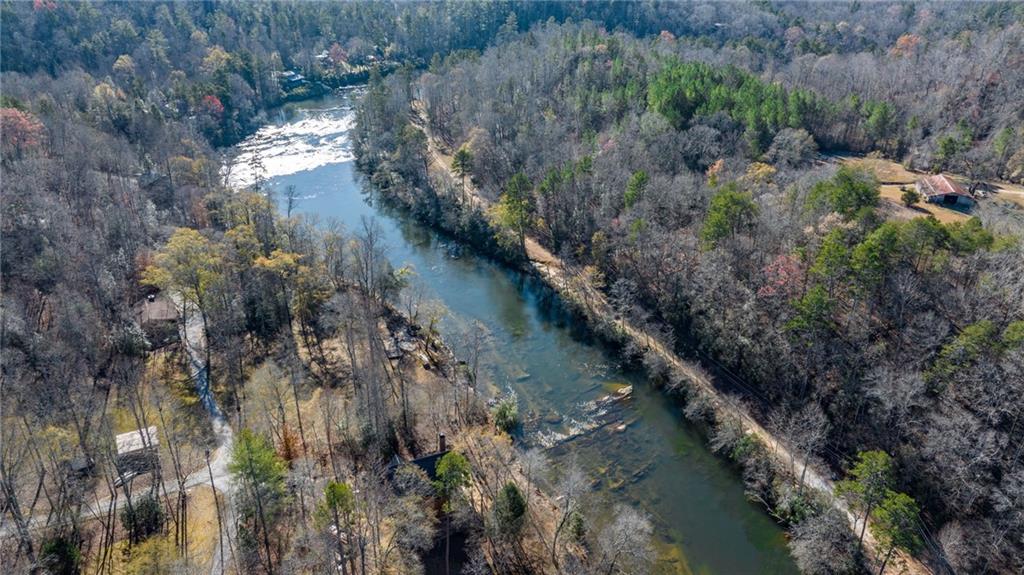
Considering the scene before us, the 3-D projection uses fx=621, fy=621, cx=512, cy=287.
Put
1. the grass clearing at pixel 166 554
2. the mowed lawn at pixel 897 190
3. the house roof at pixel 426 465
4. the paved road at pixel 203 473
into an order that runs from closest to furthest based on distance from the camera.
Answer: the grass clearing at pixel 166 554 → the paved road at pixel 203 473 → the house roof at pixel 426 465 → the mowed lawn at pixel 897 190

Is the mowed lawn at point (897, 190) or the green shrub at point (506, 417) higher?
the mowed lawn at point (897, 190)

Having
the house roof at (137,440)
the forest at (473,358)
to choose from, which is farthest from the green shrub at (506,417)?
the house roof at (137,440)

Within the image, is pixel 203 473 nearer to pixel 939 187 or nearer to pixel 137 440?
pixel 137 440

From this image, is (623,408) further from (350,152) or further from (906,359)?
(350,152)

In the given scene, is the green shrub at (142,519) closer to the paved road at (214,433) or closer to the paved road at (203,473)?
the paved road at (203,473)

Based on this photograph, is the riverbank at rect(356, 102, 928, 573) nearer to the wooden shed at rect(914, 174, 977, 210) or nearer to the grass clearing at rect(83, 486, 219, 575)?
the wooden shed at rect(914, 174, 977, 210)

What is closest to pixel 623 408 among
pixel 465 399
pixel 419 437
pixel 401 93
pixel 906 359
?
pixel 465 399

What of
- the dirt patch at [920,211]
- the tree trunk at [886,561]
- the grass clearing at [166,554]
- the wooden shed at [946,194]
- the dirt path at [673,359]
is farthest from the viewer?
the wooden shed at [946,194]

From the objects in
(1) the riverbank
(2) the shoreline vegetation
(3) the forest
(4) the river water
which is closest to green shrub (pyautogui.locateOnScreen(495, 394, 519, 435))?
(3) the forest
